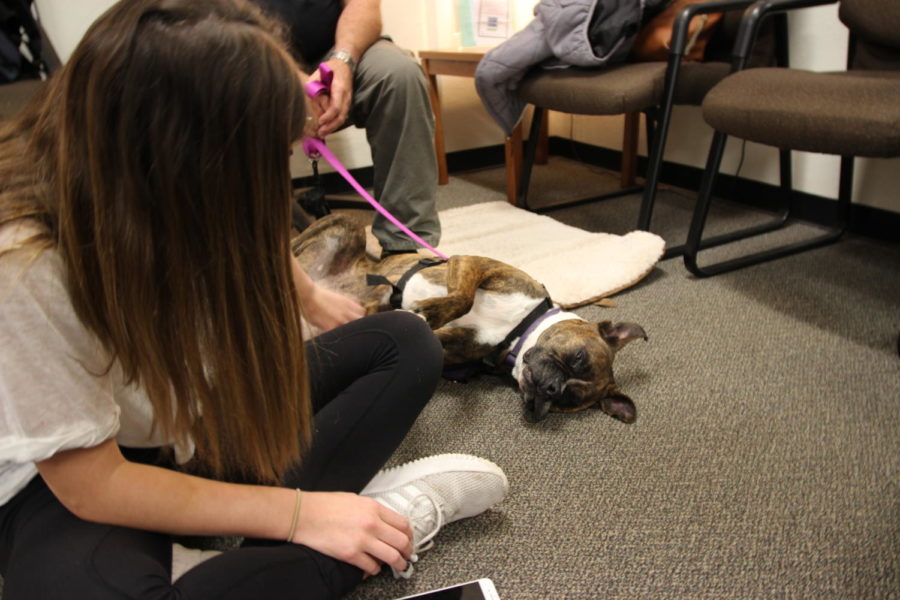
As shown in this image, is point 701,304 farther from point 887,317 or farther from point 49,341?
point 49,341

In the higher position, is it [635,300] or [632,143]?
[632,143]

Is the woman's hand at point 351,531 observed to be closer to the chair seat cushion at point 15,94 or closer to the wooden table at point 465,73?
the chair seat cushion at point 15,94

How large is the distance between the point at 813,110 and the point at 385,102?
1204mm

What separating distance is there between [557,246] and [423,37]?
176 cm

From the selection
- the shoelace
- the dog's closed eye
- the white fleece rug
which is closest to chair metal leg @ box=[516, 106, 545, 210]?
the white fleece rug

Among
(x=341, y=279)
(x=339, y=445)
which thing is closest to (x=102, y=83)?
(x=339, y=445)

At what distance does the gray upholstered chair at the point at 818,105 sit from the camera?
4.27 ft

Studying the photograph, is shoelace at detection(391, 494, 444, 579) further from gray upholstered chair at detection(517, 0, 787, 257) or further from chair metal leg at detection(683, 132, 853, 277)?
gray upholstered chair at detection(517, 0, 787, 257)

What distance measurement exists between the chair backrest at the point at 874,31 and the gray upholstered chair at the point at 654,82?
1.00ft

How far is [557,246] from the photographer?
222 cm

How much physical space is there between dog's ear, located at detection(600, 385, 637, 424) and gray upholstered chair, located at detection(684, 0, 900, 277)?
782 millimetres

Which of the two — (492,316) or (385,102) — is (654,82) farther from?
(492,316)

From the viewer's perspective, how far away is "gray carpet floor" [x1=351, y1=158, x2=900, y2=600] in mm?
921

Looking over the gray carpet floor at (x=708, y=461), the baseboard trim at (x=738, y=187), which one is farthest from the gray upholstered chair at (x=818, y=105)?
the gray carpet floor at (x=708, y=461)
